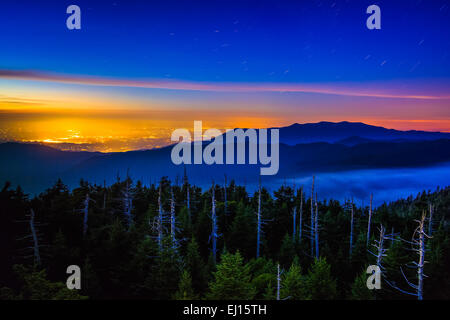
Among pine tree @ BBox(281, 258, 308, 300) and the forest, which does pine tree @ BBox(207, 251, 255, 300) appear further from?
pine tree @ BBox(281, 258, 308, 300)

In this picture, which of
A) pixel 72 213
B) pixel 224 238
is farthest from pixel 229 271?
pixel 224 238

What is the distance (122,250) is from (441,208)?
9070cm

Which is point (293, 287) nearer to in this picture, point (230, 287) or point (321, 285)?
point (321, 285)

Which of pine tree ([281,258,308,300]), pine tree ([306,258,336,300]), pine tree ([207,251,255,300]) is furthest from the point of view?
pine tree ([306,258,336,300])

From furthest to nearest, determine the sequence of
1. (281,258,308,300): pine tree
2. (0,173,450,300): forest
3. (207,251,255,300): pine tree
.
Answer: (281,258,308,300): pine tree
(0,173,450,300): forest
(207,251,255,300): pine tree

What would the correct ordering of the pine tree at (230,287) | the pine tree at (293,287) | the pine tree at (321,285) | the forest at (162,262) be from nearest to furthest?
the pine tree at (230,287) < the forest at (162,262) < the pine tree at (293,287) < the pine tree at (321,285)

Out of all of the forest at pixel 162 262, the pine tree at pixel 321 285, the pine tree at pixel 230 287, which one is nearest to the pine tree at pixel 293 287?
the forest at pixel 162 262

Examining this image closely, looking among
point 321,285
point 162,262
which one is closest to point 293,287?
point 321,285

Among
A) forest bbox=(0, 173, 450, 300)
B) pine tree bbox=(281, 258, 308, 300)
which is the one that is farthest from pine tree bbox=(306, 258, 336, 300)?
pine tree bbox=(281, 258, 308, 300)

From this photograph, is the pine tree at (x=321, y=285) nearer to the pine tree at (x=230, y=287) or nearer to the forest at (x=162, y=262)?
the forest at (x=162, y=262)

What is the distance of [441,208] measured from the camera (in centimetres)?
8000

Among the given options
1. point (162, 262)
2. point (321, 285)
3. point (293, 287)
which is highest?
point (162, 262)

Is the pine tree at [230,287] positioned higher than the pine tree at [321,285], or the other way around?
the pine tree at [230,287]
